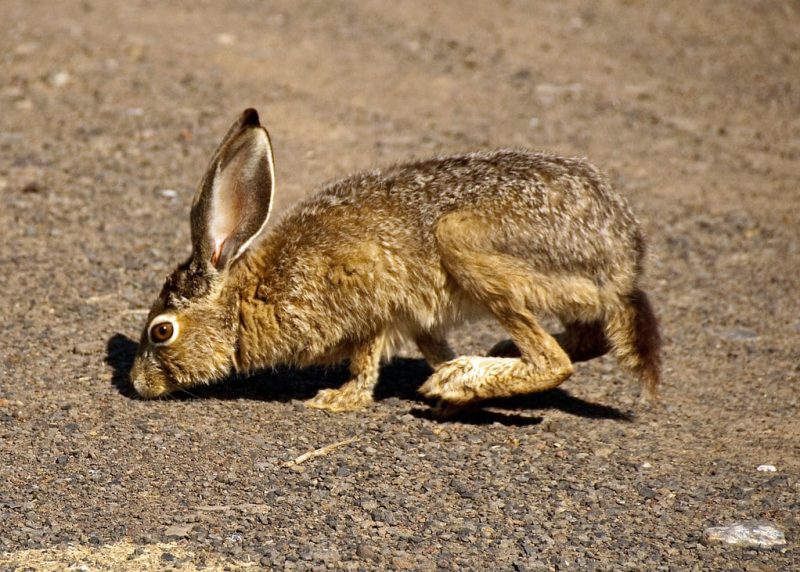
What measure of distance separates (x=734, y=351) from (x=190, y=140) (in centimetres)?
507

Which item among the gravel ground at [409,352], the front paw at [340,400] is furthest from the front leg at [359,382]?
the gravel ground at [409,352]

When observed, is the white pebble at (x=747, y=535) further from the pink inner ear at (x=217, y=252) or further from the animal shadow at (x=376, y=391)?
the pink inner ear at (x=217, y=252)

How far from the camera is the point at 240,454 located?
19.7 feet

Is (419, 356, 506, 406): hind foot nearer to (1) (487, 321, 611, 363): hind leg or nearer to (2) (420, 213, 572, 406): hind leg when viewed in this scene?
(2) (420, 213, 572, 406): hind leg

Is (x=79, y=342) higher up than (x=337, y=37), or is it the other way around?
(x=337, y=37)

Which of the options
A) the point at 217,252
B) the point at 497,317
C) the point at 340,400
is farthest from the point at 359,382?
the point at 217,252

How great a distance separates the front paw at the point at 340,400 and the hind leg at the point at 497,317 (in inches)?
17.3

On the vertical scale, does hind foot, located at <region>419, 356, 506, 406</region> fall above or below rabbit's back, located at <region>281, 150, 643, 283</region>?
below

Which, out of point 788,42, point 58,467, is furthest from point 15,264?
point 788,42

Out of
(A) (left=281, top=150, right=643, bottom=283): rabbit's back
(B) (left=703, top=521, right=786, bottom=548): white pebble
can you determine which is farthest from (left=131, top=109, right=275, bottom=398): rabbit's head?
(B) (left=703, top=521, right=786, bottom=548): white pebble

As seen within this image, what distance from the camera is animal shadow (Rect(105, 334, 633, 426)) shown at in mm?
6715

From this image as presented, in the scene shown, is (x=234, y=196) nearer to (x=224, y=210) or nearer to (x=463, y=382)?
(x=224, y=210)

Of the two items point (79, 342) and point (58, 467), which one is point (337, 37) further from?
point (58, 467)

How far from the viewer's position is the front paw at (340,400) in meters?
6.71
